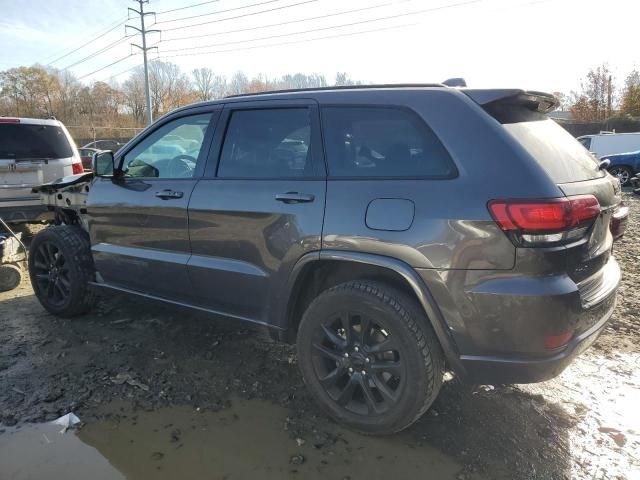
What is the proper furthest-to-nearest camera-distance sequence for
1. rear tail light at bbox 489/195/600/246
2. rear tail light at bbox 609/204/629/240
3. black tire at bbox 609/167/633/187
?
black tire at bbox 609/167/633/187
rear tail light at bbox 609/204/629/240
rear tail light at bbox 489/195/600/246

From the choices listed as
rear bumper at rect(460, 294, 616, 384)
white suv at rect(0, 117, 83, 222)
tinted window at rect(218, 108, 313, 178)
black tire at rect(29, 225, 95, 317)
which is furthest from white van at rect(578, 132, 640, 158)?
black tire at rect(29, 225, 95, 317)

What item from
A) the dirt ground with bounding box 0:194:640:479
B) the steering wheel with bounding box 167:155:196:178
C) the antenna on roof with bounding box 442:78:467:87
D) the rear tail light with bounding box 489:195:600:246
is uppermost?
the antenna on roof with bounding box 442:78:467:87

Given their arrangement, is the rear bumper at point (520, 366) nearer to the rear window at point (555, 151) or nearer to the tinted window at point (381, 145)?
the rear window at point (555, 151)

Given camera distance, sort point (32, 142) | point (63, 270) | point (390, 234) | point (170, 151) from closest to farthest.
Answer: point (390, 234)
point (170, 151)
point (63, 270)
point (32, 142)

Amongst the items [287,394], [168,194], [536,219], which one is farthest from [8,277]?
[536,219]

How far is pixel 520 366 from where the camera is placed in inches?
89.4

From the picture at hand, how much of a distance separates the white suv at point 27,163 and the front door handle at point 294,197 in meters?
5.29

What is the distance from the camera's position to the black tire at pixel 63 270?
4238 mm

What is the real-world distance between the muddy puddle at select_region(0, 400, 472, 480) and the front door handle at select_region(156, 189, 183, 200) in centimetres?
141

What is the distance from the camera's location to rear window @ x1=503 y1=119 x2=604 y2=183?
2377mm

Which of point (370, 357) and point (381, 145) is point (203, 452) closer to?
point (370, 357)

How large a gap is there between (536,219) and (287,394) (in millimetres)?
1873

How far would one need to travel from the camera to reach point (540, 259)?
2.16 metres

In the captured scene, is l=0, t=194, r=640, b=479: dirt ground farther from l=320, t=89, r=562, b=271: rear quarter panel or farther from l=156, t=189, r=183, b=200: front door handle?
l=320, t=89, r=562, b=271: rear quarter panel
